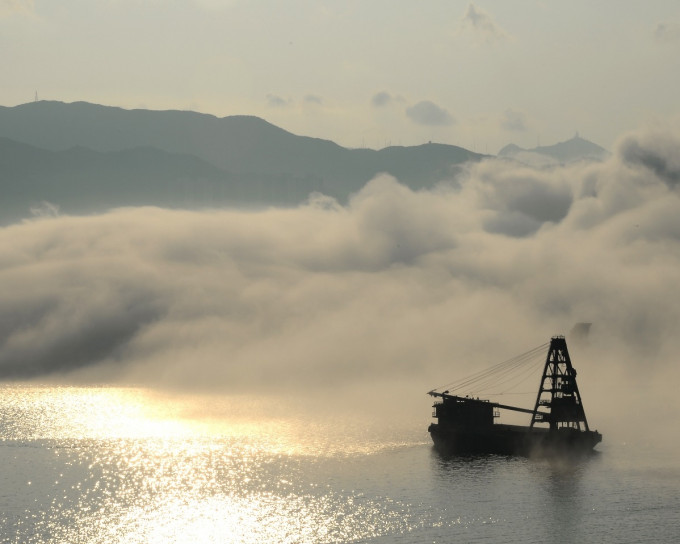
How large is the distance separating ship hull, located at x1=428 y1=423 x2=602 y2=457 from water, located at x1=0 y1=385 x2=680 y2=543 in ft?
13.5

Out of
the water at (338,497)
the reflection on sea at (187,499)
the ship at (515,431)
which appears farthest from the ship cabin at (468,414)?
the reflection on sea at (187,499)

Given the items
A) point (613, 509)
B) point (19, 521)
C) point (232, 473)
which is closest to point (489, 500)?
point (613, 509)

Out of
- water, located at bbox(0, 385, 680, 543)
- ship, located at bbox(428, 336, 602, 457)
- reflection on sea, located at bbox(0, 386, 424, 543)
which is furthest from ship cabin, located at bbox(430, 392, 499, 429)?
reflection on sea, located at bbox(0, 386, 424, 543)

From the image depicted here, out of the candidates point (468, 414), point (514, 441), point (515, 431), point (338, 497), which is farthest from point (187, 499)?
point (515, 431)

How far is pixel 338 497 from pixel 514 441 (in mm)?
53395

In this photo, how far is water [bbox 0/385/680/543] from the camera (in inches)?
4993

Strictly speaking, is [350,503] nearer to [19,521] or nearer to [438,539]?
[438,539]

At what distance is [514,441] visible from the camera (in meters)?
187

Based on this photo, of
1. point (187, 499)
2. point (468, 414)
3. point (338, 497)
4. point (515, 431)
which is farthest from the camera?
point (468, 414)

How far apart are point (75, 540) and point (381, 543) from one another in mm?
40256

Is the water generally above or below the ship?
below

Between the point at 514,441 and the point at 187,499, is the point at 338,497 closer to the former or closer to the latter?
the point at 187,499

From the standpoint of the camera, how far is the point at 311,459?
186875 mm

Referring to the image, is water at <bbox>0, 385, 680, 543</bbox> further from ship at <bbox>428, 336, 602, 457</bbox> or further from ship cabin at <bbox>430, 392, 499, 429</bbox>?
ship cabin at <bbox>430, 392, 499, 429</bbox>
